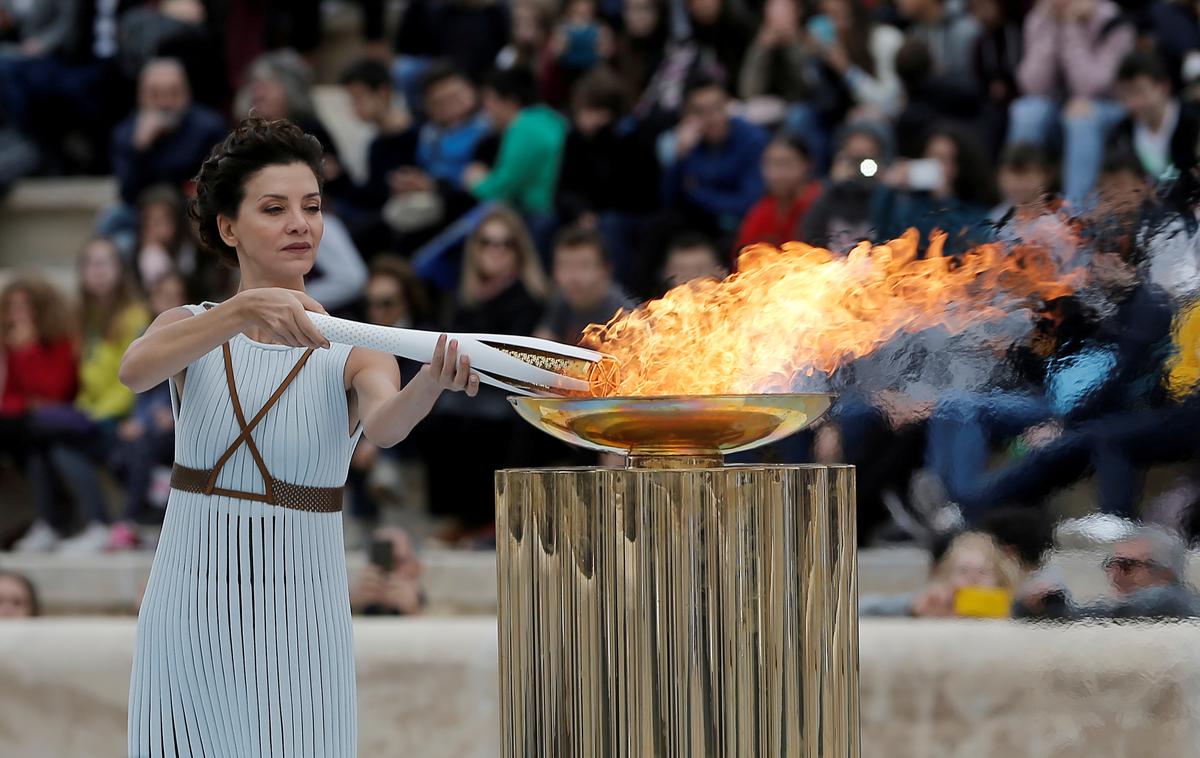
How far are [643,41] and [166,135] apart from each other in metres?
1.87

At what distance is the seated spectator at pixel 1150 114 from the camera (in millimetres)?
5206

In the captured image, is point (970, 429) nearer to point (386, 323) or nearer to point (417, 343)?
point (417, 343)

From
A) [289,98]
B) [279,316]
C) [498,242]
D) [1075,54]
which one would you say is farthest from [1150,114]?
[279,316]

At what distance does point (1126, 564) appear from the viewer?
3.81 metres

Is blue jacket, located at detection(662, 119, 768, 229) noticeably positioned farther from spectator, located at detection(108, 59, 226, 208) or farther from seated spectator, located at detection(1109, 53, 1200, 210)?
spectator, located at detection(108, 59, 226, 208)

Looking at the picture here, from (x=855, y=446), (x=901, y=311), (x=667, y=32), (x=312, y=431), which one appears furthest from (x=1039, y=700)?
(x=667, y=32)

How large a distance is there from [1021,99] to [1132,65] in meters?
0.54

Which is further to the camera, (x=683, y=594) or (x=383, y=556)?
(x=383, y=556)

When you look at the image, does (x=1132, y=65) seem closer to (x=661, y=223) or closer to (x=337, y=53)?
(x=661, y=223)

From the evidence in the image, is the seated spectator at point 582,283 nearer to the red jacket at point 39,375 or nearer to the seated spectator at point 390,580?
the seated spectator at point 390,580

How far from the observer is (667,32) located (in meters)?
7.07

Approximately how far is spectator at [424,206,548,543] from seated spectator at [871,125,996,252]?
1207 millimetres

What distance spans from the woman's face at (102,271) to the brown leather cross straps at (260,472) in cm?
398

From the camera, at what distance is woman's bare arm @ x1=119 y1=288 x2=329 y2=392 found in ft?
7.95
